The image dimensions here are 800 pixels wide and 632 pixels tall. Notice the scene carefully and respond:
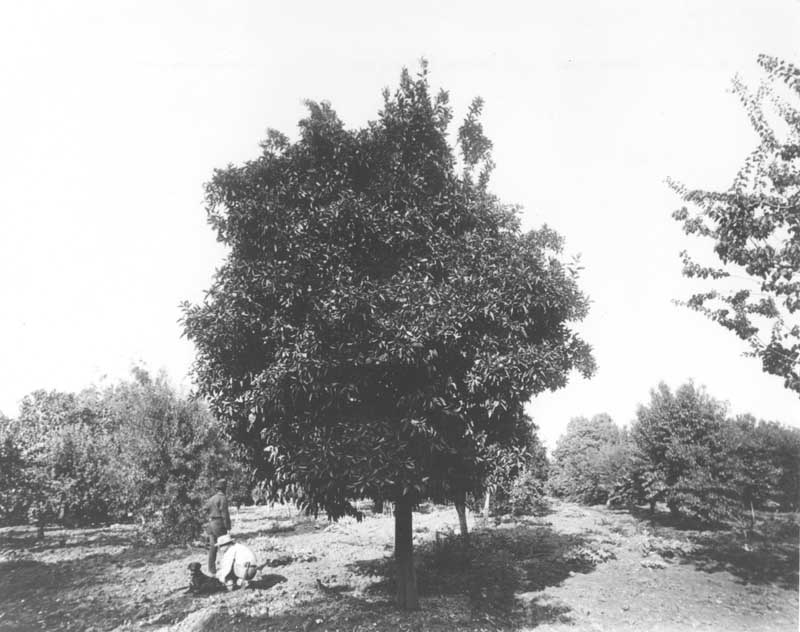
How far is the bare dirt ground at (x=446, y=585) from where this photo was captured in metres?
8.01

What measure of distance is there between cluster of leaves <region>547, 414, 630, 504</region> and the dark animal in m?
18.2

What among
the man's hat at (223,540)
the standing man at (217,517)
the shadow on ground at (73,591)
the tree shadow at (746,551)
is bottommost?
the shadow on ground at (73,591)

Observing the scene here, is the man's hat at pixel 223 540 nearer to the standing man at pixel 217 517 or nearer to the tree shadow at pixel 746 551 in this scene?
the standing man at pixel 217 517

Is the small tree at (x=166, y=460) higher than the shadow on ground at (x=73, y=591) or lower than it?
higher

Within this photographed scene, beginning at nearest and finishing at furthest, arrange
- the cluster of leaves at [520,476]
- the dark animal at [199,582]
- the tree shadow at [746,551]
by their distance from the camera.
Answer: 1. the cluster of leaves at [520,476]
2. the dark animal at [199,582]
3. the tree shadow at [746,551]

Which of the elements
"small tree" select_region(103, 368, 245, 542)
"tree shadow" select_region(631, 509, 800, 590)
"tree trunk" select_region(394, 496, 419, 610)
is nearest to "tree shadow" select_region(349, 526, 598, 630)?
"tree trunk" select_region(394, 496, 419, 610)

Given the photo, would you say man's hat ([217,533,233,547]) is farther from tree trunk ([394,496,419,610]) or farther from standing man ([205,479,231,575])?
tree trunk ([394,496,419,610])

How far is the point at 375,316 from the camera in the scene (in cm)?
748

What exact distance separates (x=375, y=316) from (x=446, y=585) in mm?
7171

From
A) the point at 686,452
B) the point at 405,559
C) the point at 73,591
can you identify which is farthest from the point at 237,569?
the point at 686,452

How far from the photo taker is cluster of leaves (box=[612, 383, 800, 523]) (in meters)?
16.6

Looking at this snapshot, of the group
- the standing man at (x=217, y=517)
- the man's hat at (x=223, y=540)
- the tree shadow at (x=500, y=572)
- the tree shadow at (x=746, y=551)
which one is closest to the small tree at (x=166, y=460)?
the standing man at (x=217, y=517)

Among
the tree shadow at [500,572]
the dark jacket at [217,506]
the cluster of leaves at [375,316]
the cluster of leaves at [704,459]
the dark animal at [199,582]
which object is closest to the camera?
the cluster of leaves at [375,316]

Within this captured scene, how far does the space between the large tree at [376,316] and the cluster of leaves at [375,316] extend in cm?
3
